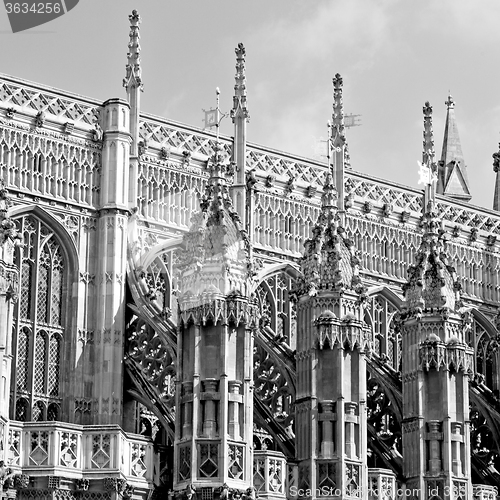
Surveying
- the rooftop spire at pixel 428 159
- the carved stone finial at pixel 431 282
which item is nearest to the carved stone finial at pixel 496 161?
the rooftop spire at pixel 428 159

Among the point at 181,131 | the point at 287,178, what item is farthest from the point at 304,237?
the point at 181,131

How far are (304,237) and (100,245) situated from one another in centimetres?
724

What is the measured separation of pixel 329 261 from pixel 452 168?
28.7m

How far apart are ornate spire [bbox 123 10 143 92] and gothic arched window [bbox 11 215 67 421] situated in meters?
4.78

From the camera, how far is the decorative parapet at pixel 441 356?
43.8 metres

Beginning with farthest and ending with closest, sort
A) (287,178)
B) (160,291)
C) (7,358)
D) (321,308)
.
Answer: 1. (287,178)
2. (160,291)
3. (321,308)
4. (7,358)

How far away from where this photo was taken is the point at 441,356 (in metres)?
43.8

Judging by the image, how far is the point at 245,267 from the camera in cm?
4006

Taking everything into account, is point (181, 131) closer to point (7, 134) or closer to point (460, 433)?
point (7, 134)

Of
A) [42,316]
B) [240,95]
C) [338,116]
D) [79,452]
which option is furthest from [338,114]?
[79,452]

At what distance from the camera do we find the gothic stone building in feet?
127

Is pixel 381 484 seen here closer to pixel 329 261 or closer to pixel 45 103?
pixel 329 261

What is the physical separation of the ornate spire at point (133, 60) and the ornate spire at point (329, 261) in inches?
242

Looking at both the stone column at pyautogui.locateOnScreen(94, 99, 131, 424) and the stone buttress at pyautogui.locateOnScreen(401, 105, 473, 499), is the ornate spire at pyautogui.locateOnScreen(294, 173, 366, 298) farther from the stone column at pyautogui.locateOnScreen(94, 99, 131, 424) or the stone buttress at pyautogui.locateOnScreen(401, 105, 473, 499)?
the stone column at pyautogui.locateOnScreen(94, 99, 131, 424)
